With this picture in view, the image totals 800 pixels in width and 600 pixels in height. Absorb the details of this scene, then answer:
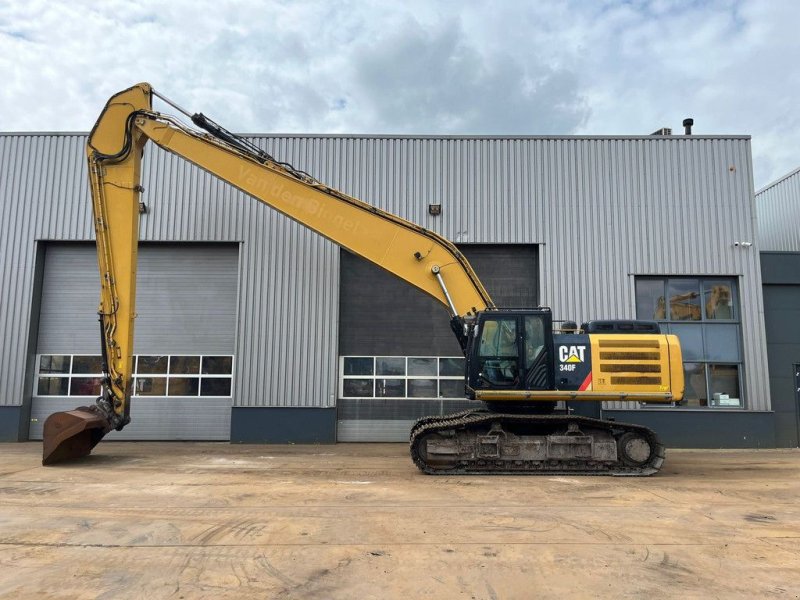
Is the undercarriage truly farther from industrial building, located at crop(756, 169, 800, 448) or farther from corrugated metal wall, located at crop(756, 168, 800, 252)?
corrugated metal wall, located at crop(756, 168, 800, 252)

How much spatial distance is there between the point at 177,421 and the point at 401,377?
21.3 ft

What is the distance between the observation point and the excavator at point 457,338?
33.9 feet

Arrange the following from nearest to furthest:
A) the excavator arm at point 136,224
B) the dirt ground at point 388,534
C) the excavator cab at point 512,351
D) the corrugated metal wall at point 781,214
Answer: the dirt ground at point 388,534 → the excavator cab at point 512,351 → the excavator arm at point 136,224 → the corrugated metal wall at point 781,214

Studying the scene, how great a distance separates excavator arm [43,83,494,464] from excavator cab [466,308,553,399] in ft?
2.37

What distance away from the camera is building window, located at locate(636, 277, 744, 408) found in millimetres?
14945

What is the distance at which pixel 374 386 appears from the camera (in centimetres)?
1524

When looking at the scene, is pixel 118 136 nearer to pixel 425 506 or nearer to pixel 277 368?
pixel 277 368

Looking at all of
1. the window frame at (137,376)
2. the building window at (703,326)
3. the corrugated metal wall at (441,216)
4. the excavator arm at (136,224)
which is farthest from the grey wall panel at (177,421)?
the building window at (703,326)

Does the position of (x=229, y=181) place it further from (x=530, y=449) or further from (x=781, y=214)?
(x=781, y=214)

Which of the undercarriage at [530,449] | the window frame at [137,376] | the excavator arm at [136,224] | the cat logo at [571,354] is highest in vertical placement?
the excavator arm at [136,224]

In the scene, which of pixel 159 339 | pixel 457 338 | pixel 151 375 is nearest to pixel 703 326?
pixel 457 338

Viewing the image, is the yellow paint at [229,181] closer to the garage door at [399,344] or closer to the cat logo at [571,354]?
the cat logo at [571,354]

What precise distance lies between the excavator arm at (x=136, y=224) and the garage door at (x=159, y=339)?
130 inches

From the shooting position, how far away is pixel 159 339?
15.6 metres
